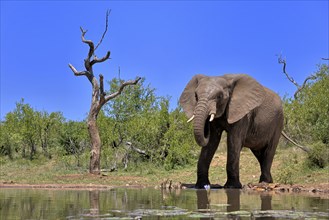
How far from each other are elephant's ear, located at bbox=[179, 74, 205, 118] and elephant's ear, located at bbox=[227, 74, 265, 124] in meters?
1.05

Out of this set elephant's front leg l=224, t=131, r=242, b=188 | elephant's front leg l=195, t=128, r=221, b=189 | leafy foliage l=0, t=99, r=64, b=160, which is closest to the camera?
elephant's front leg l=224, t=131, r=242, b=188

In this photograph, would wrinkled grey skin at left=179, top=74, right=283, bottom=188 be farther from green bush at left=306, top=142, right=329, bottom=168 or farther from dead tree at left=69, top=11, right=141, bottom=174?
dead tree at left=69, top=11, right=141, bottom=174

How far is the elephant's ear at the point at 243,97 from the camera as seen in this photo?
1527 cm

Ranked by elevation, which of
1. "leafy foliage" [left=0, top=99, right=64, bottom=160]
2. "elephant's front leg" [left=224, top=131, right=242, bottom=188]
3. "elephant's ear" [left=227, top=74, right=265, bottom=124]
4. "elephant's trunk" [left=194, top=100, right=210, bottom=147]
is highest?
"leafy foliage" [left=0, top=99, right=64, bottom=160]

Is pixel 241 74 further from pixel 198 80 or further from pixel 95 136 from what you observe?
pixel 95 136

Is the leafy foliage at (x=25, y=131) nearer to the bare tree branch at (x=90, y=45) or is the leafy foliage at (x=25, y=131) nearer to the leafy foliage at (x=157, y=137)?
the leafy foliage at (x=157, y=137)

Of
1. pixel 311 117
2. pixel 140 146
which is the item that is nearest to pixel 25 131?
pixel 140 146

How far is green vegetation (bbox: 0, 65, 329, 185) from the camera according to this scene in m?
20.9

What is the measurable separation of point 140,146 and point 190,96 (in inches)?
620

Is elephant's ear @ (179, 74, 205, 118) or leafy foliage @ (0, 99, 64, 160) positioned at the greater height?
leafy foliage @ (0, 99, 64, 160)

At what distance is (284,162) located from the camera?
23.1 m

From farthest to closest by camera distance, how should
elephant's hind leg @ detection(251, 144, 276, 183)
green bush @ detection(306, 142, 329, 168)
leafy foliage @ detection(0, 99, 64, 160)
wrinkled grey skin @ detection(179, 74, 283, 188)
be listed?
leafy foliage @ detection(0, 99, 64, 160), green bush @ detection(306, 142, 329, 168), elephant's hind leg @ detection(251, 144, 276, 183), wrinkled grey skin @ detection(179, 74, 283, 188)

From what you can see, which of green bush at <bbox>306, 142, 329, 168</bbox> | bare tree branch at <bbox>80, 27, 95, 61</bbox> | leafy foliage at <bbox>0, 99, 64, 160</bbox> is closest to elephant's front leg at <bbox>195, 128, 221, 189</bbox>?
green bush at <bbox>306, 142, 329, 168</bbox>

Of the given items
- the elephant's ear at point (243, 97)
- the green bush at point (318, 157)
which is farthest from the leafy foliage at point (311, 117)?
the elephant's ear at point (243, 97)
